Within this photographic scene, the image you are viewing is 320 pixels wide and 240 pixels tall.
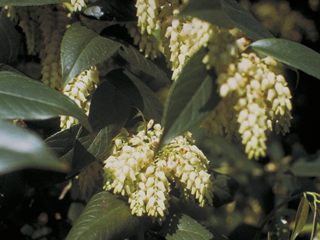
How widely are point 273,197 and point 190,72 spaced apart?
117cm

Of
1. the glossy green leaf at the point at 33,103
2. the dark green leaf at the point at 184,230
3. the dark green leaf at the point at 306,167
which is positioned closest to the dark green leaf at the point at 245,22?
the glossy green leaf at the point at 33,103

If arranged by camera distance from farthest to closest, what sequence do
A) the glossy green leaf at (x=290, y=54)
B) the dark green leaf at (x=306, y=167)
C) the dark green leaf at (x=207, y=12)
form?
1. the dark green leaf at (x=306, y=167)
2. the glossy green leaf at (x=290, y=54)
3. the dark green leaf at (x=207, y=12)

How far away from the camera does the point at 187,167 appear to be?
0.96 meters

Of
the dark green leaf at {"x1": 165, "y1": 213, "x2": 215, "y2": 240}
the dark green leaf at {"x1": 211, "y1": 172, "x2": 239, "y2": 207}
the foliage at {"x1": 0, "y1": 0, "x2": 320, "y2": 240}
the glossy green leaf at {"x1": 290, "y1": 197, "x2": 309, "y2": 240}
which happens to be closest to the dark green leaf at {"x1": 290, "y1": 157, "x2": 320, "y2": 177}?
the foliage at {"x1": 0, "y1": 0, "x2": 320, "y2": 240}

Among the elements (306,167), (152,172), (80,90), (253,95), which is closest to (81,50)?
(80,90)

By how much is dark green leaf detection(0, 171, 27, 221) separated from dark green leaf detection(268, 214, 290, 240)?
75 centimetres

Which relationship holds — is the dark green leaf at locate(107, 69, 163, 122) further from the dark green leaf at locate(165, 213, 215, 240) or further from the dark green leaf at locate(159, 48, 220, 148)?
the dark green leaf at locate(159, 48, 220, 148)

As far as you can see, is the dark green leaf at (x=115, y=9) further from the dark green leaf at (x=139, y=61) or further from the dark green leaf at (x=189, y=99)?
the dark green leaf at (x=189, y=99)

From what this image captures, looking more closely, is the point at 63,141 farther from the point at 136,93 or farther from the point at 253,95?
the point at 253,95

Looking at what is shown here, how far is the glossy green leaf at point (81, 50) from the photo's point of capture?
908 millimetres

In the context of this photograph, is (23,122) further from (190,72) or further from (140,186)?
(190,72)

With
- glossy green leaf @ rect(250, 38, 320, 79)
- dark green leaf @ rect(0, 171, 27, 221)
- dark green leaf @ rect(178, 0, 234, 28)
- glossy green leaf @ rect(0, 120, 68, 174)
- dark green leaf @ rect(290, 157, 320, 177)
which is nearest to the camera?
dark green leaf @ rect(178, 0, 234, 28)

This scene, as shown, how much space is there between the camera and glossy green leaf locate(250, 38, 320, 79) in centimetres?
77

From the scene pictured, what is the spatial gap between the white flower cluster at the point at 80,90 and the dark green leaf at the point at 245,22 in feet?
1.15
